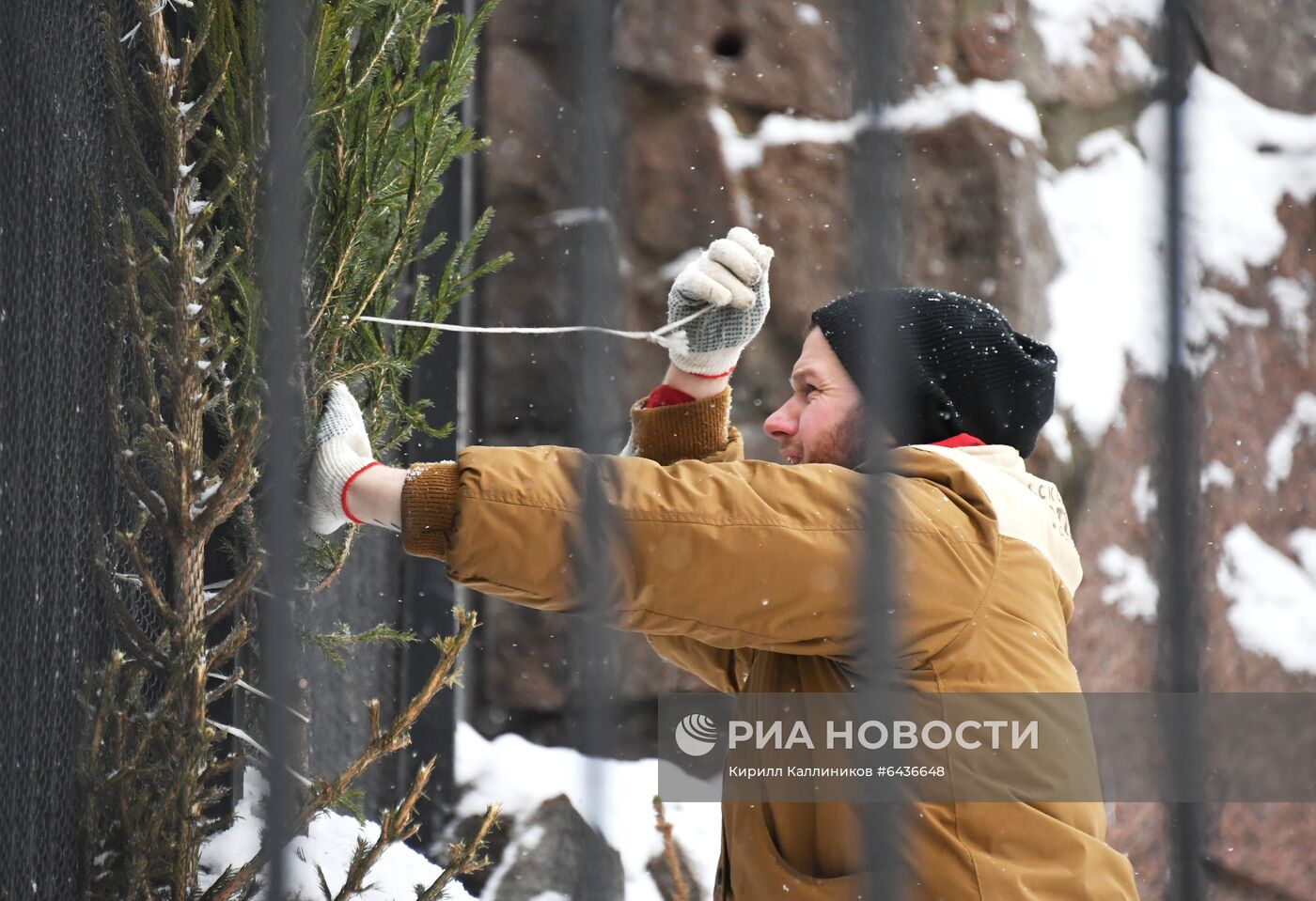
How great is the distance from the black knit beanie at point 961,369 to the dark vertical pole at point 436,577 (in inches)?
43.9

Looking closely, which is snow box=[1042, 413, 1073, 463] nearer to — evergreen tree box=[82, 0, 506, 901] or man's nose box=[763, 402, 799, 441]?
man's nose box=[763, 402, 799, 441]

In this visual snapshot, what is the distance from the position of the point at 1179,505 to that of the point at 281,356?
A: 62 centimetres

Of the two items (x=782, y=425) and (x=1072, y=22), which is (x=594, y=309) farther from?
(x=1072, y=22)

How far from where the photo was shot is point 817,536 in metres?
1.32

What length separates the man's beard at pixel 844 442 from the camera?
6.03 ft

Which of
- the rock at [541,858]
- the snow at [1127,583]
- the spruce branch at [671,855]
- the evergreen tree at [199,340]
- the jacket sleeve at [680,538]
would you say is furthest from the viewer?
the snow at [1127,583]

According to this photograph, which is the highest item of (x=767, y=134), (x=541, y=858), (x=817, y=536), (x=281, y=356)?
(x=281, y=356)

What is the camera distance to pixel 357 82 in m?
1.73

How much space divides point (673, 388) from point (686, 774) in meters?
1.49

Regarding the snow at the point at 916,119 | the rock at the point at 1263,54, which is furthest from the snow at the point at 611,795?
the rock at the point at 1263,54

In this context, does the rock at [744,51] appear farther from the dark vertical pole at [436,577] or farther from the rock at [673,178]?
the dark vertical pole at [436,577]

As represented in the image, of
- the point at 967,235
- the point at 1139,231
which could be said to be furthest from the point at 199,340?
the point at 1139,231

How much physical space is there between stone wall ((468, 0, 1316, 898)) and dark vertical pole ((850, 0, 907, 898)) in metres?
2.09

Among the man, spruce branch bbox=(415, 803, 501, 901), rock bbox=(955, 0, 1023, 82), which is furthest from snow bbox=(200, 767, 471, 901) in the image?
rock bbox=(955, 0, 1023, 82)
